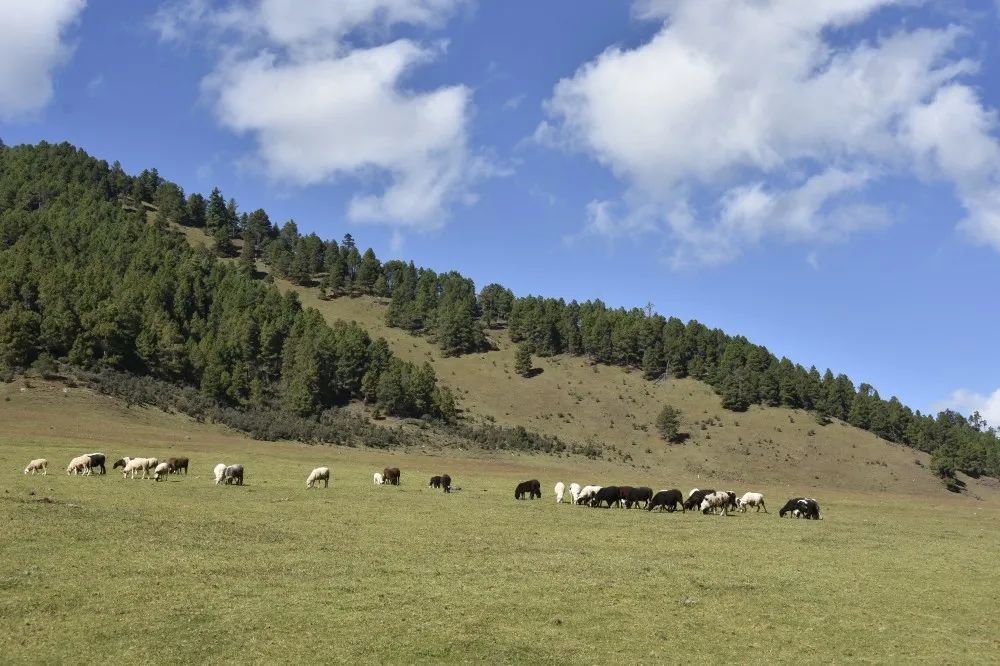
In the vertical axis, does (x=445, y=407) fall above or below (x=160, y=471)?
above

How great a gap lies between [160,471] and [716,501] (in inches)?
1198

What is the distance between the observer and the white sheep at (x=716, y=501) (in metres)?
40.1

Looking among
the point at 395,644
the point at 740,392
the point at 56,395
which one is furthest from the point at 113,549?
the point at 740,392

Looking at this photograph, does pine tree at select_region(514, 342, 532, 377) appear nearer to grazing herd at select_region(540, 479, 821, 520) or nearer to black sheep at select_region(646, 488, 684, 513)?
grazing herd at select_region(540, 479, 821, 520)

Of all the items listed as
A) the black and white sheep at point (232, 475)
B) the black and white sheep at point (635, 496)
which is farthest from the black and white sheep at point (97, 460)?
the black and white sheep at point (635, 496)

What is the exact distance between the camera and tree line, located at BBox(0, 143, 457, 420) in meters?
97.9

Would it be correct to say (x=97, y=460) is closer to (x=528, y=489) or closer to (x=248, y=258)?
(x=528, y=489)

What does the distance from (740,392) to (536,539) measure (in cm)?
13107

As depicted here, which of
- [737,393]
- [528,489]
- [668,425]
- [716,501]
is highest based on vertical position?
[737,393]

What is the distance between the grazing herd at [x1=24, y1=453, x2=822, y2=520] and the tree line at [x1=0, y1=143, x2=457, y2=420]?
194ft

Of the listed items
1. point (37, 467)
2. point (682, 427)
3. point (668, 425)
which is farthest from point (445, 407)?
point (37, 467)

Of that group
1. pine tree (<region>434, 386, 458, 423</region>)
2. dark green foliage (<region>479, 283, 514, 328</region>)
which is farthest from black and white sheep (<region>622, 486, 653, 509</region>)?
dark green foliage (<region>479, 283, 514, 328</region>)

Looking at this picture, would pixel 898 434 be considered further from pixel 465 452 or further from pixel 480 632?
pixel 480 632

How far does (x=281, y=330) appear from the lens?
12781 centimetres
